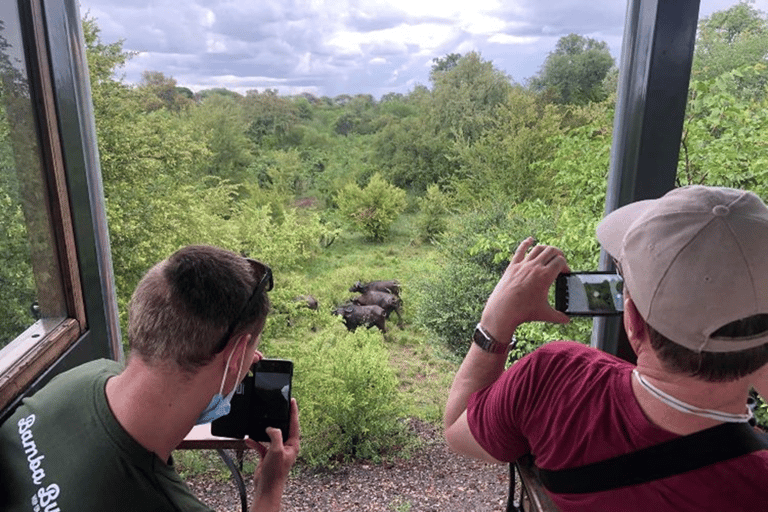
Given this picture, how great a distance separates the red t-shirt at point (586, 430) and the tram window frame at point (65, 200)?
0.72 meters

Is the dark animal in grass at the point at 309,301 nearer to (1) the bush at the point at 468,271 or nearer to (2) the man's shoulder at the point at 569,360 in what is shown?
(1) the bush at the point at 468,271

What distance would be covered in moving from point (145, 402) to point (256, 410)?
0.85 feet

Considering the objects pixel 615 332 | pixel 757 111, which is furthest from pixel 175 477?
pixel 757 111

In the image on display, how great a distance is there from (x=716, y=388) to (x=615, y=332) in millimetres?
571

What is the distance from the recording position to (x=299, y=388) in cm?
351

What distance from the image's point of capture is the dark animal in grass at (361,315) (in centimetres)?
645

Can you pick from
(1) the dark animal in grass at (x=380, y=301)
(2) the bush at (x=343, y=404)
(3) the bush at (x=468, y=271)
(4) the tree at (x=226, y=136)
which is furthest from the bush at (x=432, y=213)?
(2) the bush at (x=343, y=404)

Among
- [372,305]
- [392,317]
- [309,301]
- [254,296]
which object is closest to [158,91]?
[309,301]

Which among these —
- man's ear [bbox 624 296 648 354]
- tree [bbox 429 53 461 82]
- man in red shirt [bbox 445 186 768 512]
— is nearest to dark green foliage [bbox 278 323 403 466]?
man in red shirt [bbox 445 186 768 512]

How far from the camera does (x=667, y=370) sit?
603 millimetres

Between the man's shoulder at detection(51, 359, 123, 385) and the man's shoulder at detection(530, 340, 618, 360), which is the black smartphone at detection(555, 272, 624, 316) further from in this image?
the man's shoulder at detection(51, 359, 123, 385)

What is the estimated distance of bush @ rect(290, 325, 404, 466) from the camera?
3455 millimetres

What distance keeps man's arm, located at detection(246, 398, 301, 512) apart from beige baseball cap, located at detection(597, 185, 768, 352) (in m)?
0.57

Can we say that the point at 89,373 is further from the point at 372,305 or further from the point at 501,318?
the point at 372,305
